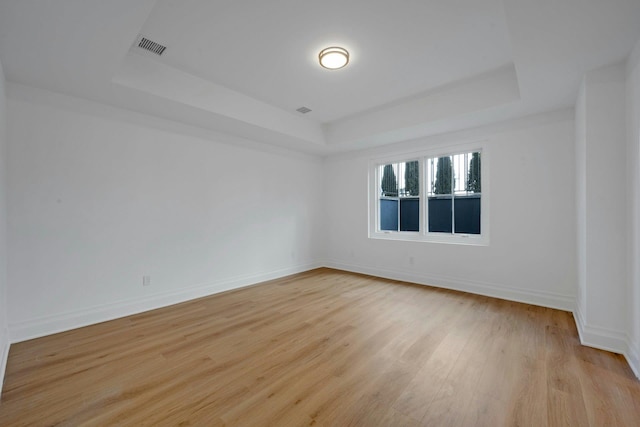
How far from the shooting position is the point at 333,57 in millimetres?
2809

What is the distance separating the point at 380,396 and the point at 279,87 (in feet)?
11.5

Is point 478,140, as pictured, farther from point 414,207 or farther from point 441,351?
point 441,351

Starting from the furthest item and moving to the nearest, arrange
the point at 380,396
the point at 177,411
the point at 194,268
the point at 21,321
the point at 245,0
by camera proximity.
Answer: the point at 194,268, the point at 21,321, the point at 245,0, the point at 380,396, the point at 177,411

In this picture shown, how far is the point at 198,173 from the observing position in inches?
Result: 160

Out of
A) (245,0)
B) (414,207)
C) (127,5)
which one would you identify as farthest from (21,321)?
(414,207)

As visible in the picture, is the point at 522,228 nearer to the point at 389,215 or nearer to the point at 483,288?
the point at 483,288

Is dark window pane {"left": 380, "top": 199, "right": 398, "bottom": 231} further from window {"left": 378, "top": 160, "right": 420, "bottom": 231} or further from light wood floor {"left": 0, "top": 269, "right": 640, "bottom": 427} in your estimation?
light wood floor {"left": 0, "top": 269, "right": 640, "bottom": 427}

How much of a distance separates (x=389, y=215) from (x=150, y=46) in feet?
14.6

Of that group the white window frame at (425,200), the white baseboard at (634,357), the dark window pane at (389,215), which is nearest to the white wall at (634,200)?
the white baseboard at (634,357)

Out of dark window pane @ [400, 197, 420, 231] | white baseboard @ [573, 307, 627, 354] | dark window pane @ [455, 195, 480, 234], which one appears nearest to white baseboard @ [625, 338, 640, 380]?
white baseboard @ [573, 307, 627, 354]

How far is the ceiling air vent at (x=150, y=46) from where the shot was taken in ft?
8.56

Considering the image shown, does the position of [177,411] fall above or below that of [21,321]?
below

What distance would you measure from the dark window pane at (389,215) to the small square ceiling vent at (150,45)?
167 inches

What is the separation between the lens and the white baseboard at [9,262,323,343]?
2.69 meters
